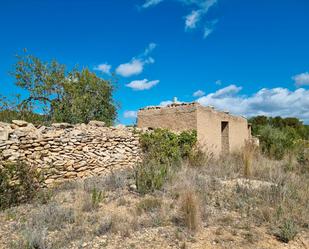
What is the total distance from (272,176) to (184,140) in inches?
155

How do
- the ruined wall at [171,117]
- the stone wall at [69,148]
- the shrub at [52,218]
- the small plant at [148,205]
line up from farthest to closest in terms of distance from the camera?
the ruined wall at [171,117]
the stone wall at [69,148]
the small plant at [148,205]
the shrub at [52,218]

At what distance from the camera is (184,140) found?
11062 millimetres

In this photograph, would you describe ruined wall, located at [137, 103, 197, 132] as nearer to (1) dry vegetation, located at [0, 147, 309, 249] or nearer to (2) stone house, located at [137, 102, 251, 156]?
(2) stone house, located at [137, 102, 251, 156]

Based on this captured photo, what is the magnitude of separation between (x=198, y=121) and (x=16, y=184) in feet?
22.7

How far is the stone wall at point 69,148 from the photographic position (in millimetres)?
8016

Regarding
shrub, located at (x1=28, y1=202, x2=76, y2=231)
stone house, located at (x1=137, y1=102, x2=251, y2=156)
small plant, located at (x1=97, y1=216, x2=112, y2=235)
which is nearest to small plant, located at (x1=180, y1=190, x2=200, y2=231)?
small plant, located at (x1=97, y1=216, x2=112, y2=235)

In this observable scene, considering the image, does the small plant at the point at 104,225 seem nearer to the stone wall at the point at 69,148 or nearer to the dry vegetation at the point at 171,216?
the dry vegetation at the point at 171,216

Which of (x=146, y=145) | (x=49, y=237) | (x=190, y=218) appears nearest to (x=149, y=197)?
(x=190, y=218)

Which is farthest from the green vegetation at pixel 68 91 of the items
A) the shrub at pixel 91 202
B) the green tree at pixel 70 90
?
the shrub at pixel 91 202

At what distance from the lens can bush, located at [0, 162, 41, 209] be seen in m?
6.38

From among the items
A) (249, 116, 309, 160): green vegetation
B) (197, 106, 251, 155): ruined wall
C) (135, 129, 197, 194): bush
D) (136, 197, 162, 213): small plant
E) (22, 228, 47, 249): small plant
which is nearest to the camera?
(22, 228, 47, 249): small plant

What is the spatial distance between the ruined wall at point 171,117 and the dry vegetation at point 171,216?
13.5 ft

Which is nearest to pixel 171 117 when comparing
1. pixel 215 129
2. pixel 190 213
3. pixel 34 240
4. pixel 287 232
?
pixel 215 129

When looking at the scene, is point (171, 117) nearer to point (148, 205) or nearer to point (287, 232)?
point (148, 205)
